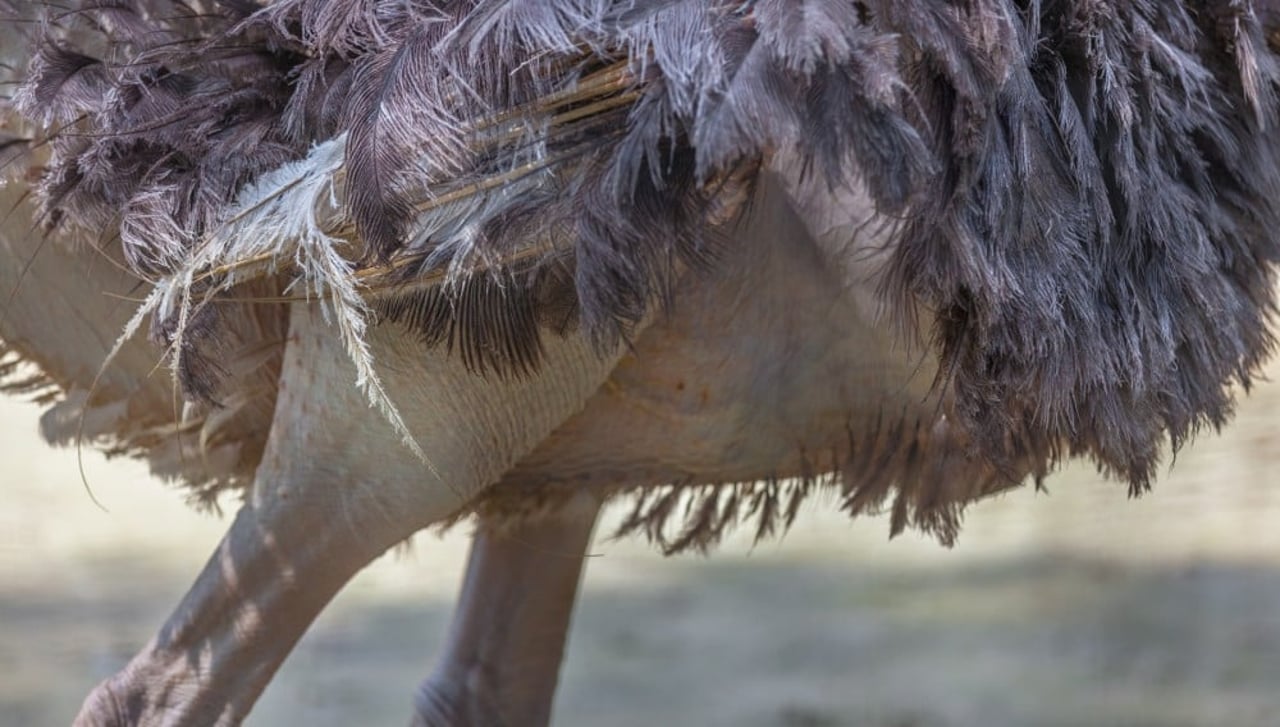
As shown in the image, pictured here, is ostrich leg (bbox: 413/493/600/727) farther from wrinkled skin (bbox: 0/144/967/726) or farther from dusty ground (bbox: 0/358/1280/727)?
dusty ground (bbox: 0/358/1280/727)

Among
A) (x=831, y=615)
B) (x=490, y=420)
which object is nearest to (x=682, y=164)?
(x=490, y=420)

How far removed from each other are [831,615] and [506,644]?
1.34 m

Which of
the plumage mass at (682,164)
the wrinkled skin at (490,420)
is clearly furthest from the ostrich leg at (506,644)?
the plumage mass at (682,164)

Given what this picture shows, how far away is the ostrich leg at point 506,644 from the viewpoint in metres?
2.42

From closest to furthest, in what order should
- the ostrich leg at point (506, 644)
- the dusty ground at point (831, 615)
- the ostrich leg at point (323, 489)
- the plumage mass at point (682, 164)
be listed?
the plumage mass at point (682, 164)
the ostrich leg at point (323, 489)
the ostrich leg at point (506, 644)
the dusty ground at point (831, 615)

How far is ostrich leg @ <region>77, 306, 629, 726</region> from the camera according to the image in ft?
5.70

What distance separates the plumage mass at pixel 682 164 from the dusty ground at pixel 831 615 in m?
1.44

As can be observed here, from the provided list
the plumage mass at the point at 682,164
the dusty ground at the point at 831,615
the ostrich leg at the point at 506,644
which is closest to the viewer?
the plumage mass at the point at 682,164

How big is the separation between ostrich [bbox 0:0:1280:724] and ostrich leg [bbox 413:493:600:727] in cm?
41

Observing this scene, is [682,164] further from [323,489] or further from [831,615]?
[831,615]

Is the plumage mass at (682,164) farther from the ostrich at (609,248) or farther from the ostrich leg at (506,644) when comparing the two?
the ostrich leg at (506,644)

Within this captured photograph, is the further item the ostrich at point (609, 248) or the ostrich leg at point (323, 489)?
the ostrich leg at point (323, 489)

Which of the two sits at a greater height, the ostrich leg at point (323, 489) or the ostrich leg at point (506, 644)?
the ostrich leg at point (323, 489)

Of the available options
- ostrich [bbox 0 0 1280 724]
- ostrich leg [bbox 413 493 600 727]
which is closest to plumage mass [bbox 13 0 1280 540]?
ostrich [bbox 0 0 1280 724]
